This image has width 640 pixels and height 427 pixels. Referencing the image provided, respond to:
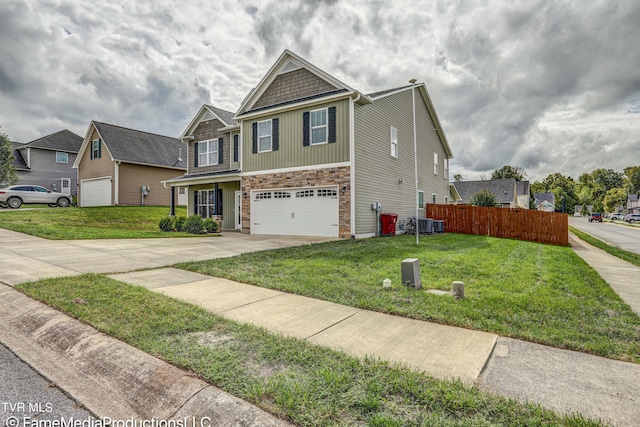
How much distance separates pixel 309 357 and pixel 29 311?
3.73 m

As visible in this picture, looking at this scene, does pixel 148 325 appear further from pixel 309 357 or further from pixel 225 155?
pixel 225 155

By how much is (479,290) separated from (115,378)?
196 inches

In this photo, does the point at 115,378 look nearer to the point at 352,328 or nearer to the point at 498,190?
the point at 352,328

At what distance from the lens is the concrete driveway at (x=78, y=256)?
19.7 ft

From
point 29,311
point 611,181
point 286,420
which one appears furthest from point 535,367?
point 611,181

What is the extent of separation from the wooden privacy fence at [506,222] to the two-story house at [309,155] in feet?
9.04

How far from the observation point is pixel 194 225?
50.8ft

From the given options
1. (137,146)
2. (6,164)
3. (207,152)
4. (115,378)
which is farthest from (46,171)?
(115,378)

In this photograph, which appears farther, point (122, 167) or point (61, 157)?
point (61, 157)

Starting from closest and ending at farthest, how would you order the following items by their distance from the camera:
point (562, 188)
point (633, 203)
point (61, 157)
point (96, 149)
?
point (96, 149) < point (61, 157) < point (633, 203) < point (562, 188)

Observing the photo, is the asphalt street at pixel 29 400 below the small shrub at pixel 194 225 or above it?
below

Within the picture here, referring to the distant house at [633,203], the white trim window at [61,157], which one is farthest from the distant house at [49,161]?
the distant house at [633,203]

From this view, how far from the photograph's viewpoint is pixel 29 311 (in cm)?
403

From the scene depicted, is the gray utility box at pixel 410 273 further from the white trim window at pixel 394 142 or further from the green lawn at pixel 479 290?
the white trim window at pixel 394 142
